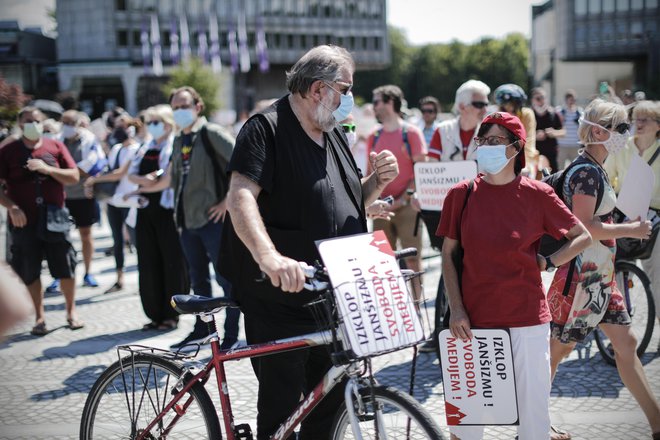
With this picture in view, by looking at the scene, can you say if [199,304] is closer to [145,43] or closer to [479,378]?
[479,378]

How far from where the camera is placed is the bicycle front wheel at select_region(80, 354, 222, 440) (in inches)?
136

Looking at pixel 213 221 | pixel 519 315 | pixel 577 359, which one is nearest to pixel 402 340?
pixel 519 315

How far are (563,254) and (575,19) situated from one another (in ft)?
260

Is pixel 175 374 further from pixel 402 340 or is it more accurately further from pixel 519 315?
pixel 519 315

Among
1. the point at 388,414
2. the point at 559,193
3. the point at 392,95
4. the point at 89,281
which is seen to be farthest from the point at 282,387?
the point at 89,281

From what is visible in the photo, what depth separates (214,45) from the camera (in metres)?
87.5

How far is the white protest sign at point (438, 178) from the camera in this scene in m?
5.84

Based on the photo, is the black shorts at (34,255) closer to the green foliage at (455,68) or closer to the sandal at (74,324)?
the sandal at (74,324)

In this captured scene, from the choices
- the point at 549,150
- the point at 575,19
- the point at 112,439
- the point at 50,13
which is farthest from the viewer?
the point at 50,13

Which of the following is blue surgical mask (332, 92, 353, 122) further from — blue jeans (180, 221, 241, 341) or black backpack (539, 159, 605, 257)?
blue jeans (180, 221, 241, 341)

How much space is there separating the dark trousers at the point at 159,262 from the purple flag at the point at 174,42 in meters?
82.0

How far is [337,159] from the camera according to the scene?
3.56 m

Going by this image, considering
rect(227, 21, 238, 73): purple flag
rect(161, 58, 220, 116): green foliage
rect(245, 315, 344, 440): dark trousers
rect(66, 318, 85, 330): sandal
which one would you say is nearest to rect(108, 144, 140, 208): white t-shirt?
rect(66, 318, 85, 330): sandal

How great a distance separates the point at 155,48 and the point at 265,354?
8780 centimetres
